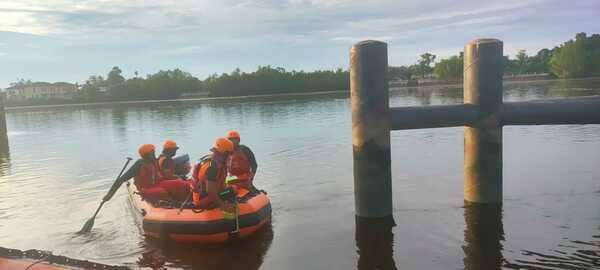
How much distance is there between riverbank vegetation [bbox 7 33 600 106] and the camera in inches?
4843

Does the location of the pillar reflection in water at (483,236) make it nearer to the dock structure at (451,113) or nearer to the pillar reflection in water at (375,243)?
the dock structure at (451,113)

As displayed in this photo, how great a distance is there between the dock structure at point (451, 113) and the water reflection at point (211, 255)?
1.87 metres

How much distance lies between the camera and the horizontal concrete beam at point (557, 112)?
23.4 ft

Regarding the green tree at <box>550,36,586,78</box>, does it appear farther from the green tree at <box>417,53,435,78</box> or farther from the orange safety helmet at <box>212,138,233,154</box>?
the orange safety helmet at <box>212,138,233,154</box>

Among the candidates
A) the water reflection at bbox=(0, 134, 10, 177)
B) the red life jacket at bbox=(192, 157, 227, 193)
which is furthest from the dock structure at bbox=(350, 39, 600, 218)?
the water reflection at bbox=(0, 134, 10, 177)

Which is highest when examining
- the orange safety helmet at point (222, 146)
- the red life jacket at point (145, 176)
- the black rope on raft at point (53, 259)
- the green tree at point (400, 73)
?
the green tree at point (400, 73)

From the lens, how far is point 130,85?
13662cm

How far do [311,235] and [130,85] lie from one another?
136 metres

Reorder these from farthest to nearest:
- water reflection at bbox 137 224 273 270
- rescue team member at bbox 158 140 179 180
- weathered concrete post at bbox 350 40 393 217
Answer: rescue team member at bbox 158 140 179 180 → water reflection at bbox 137 224 273 270 → weathered concrete post at bbox 350 40 393 217

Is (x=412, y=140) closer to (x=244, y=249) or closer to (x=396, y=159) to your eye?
(x=396, y=159)

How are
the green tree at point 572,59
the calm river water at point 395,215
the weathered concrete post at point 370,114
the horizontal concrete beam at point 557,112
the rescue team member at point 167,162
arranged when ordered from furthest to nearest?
the green tree at point 572,59 → the rescue team member at point 167,162 → the calm river water at point 395,215 → the weathered concrete post at point 370,114 → the horizontal concrete beam at point 557,112

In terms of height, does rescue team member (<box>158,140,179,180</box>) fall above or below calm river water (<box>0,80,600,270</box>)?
above

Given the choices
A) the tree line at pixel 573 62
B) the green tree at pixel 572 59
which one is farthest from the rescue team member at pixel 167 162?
the green tree at pixel 572 59

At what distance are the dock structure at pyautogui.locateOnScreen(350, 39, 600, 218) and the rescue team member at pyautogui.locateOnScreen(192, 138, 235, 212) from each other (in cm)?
215
